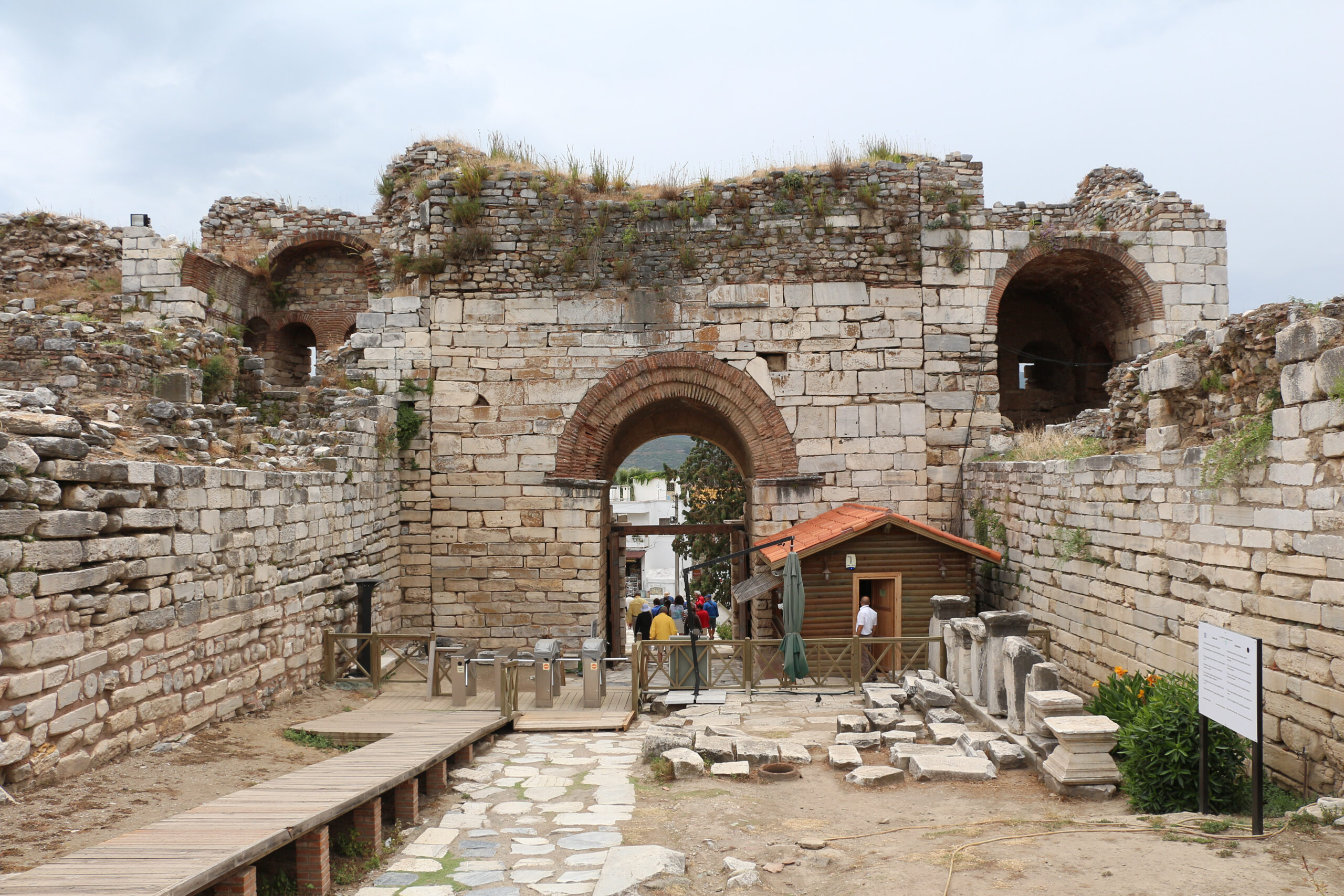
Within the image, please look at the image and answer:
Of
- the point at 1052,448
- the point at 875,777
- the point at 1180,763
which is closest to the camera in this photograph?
the point at 1180,763

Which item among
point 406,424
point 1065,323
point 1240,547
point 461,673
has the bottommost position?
point 461,673

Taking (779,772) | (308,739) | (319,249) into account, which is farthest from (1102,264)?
(319,249)

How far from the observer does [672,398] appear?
1404 centimetres

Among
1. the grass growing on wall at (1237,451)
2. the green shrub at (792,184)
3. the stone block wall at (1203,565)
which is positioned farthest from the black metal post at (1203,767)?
the green shrub at (792,184)

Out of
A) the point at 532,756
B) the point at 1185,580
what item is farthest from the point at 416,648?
the point at 1185,580

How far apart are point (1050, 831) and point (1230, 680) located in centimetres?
142

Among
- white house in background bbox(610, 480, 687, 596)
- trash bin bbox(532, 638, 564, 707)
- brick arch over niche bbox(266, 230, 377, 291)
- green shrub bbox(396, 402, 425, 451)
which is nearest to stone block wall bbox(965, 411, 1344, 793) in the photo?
trash bin bbox(532, 638, 564, 707)

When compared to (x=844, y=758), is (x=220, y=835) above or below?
above

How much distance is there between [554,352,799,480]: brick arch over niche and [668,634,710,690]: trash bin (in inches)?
147

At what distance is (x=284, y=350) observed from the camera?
55.0 ft

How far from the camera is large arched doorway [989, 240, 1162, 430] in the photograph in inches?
545

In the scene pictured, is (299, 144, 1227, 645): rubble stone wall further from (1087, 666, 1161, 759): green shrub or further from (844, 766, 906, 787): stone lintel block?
(844, 766, 906, 787): stone lintel block

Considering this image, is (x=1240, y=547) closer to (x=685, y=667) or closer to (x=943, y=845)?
(x=943, y=845)

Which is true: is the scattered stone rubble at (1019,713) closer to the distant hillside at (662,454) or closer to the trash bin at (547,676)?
the trash bin at (547,676)
